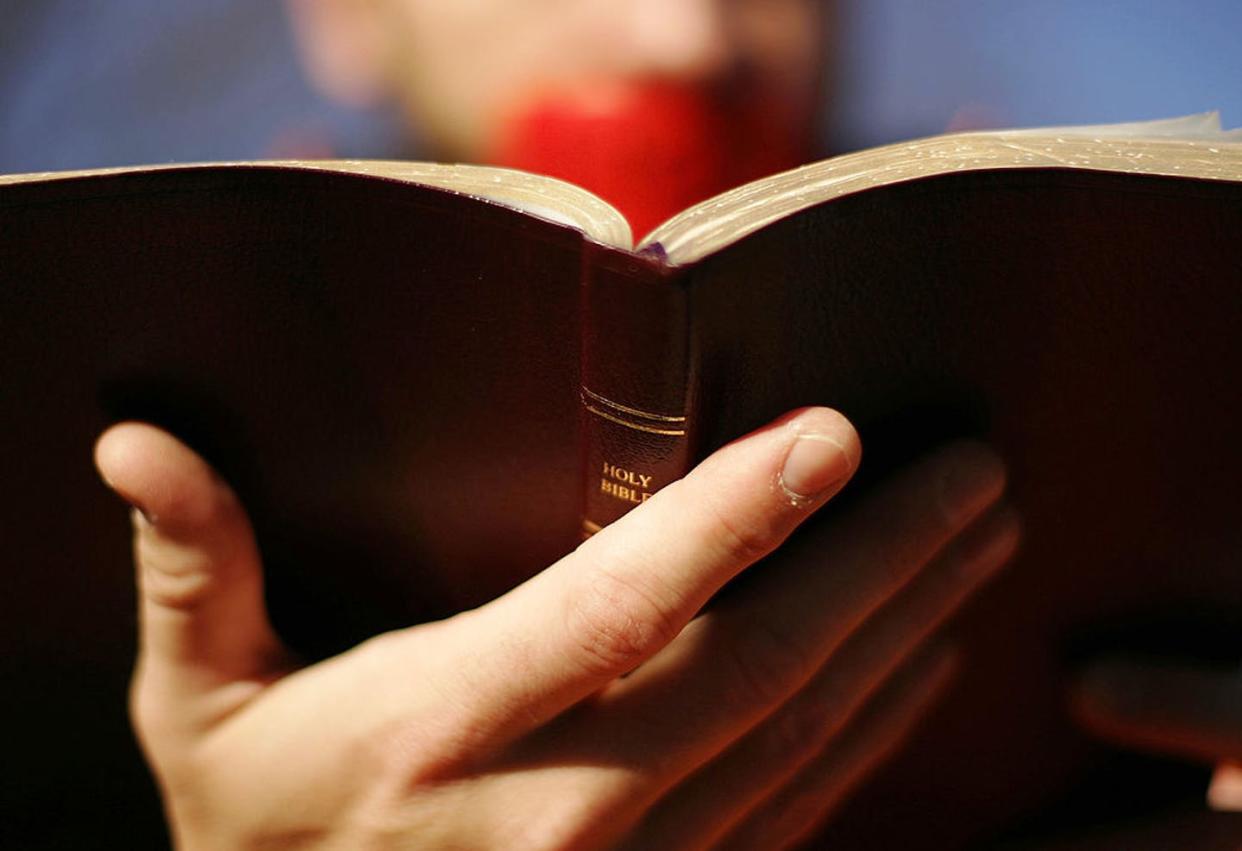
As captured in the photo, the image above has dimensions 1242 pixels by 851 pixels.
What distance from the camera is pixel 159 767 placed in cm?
54

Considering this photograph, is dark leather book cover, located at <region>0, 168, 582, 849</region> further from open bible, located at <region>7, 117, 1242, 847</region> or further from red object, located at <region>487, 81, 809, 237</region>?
red object, located at <region>487, 81, 809, 237</region>

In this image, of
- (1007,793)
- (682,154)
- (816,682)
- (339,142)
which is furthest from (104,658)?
(339,142)

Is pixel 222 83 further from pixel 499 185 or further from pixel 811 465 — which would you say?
pixel 811 465

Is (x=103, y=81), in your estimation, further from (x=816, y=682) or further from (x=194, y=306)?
(x=816, y=682)

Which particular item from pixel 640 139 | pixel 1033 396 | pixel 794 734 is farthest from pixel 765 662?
pixel 640 139

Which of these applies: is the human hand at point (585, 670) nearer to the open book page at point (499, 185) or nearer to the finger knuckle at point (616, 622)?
the finger knuckle at point (616, 622)

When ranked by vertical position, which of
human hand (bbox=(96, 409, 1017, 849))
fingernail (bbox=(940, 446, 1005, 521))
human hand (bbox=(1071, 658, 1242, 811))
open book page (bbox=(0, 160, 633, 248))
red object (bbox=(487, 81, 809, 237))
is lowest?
human hand (bbox=(1071, 658, 1242, 811))

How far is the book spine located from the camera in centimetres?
33

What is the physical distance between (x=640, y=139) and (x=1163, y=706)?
888 millimetres

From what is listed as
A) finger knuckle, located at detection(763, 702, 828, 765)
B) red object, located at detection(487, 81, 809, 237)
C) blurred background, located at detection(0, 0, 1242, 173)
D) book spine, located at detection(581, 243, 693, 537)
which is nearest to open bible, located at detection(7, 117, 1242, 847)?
book spine, located at detection(581, 243, 693, 537)

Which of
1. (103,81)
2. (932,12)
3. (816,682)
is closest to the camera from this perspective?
(816,682)

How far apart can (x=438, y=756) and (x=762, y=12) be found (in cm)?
109

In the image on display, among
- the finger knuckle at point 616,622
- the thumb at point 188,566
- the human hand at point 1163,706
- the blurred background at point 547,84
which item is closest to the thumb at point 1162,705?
the human hand at point 1163,706

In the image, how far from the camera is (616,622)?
1.23 ft
